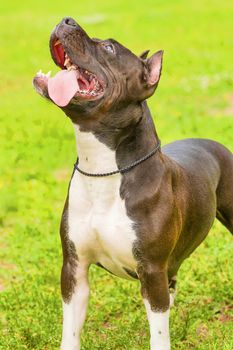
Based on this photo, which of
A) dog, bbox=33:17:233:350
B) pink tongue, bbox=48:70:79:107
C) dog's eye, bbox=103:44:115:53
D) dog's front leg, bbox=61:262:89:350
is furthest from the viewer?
dog's front leg, bbox=61:262:89:350

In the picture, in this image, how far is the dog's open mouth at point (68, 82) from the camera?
4500 mm

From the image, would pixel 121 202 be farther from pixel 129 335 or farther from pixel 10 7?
pixel 10 7

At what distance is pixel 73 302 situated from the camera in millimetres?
4938

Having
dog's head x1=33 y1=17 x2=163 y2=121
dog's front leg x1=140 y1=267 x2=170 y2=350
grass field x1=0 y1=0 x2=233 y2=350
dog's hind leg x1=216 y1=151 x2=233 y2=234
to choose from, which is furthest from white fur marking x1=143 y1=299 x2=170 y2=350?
dog's hind leg x1=216 y1=151 x2=233 y2=234

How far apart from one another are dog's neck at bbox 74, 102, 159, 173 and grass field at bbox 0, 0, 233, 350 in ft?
4.71

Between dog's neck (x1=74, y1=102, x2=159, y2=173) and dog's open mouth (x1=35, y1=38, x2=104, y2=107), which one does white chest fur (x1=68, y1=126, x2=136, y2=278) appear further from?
dog's open mouth (x1=35, y1=38, x2=104, y2=107)

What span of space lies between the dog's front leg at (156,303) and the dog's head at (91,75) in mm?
969

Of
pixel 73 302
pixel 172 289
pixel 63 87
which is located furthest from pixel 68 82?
pixel 172 289

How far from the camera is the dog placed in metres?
4.61

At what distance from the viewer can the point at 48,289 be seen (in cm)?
684

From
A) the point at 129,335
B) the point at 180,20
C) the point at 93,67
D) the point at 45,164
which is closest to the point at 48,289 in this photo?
the point at 129,335

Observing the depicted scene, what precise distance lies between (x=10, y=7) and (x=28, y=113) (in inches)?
587

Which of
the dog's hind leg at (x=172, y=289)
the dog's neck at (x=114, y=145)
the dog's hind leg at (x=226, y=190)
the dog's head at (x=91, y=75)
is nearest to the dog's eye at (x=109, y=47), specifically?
the dog's head at (x=91, y=75)

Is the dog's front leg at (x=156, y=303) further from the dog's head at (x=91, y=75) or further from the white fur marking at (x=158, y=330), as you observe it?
the dog's head at (x=91, y=75)
